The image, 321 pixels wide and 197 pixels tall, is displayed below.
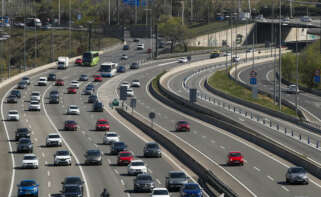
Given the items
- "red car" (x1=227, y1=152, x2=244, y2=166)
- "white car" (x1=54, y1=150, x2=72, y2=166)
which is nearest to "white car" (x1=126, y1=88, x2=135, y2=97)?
"white car" (x1=54, y1=150, x2=72, y2=166)

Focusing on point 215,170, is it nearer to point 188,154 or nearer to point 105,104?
point 188,154

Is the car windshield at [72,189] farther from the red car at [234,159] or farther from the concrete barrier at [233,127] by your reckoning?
the red car at [234,159]

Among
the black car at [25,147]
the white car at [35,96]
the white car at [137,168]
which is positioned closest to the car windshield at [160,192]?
the white car at [137,168]

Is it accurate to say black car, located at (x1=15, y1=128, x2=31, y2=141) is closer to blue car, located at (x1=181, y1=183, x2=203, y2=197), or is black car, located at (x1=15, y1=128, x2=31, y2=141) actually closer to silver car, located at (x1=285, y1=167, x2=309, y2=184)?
silver car, located at (x1=285, y1=167, x2=309, y2=184)

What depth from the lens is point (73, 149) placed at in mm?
70562

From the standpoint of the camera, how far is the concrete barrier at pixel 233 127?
191 ft

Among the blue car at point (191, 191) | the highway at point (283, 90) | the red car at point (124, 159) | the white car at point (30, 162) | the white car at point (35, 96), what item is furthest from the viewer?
the white car at point (35, 96)

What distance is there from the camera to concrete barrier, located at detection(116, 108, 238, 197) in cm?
4519

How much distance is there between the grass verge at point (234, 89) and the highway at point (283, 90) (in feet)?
8.95

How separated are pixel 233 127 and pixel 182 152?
1907 cm

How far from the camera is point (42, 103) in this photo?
110562mm

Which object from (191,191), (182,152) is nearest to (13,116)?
(182,152)

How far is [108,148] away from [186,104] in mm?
35134

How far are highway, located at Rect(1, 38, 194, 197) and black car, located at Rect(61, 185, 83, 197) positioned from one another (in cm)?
259
